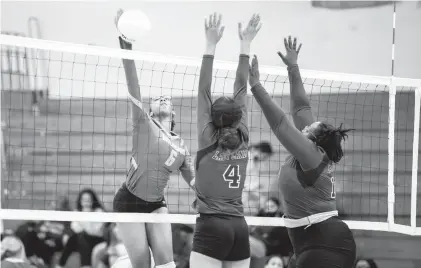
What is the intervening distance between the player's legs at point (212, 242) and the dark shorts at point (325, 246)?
1.75 feet

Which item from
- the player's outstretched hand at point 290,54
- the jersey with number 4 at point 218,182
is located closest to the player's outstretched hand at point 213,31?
the player's outstretched hand at point 290,54

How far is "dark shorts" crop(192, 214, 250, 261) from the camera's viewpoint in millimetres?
4816

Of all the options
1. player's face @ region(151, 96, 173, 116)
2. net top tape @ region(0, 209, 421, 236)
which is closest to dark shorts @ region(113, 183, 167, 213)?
net top tape @ region(0, 209, 421, 236)

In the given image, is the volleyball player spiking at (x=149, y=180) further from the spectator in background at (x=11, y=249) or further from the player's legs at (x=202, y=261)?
the spectator in background at (x=11, y=249)

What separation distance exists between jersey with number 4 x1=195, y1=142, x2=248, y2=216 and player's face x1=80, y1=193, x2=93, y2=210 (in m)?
3.97

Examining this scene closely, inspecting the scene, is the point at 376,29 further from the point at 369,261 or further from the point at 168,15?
the point at 369,261

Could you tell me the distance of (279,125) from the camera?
4.75 meters

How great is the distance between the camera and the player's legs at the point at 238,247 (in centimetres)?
492

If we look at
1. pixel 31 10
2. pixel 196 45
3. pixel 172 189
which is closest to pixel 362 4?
pixel 196 45

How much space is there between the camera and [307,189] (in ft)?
16.4

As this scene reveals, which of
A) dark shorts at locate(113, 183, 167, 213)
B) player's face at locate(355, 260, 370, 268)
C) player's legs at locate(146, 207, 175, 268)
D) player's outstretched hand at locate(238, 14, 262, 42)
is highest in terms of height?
player's outstretched hand at locate(238, 14, 262, 42)

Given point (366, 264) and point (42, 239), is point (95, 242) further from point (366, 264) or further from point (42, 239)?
point (366, 264)

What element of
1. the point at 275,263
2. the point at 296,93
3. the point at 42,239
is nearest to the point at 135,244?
the point at 296,93

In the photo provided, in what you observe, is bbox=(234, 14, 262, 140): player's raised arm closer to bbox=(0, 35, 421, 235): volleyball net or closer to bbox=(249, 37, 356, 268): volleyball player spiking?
bbox=(249, 37, 356, 268): volleyball player spiking
